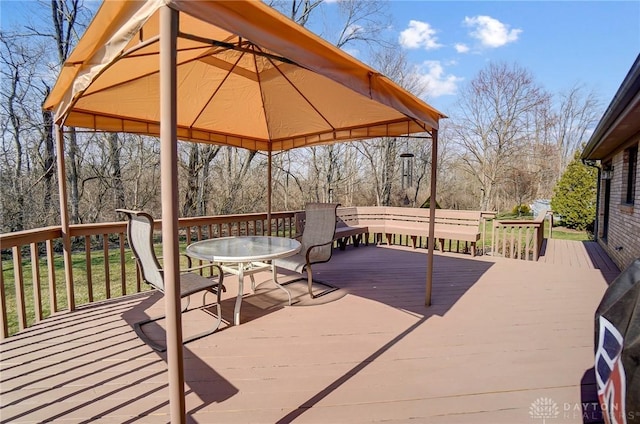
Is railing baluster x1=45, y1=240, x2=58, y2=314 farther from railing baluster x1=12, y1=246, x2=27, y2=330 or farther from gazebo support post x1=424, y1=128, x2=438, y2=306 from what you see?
gazebo support post x1=424, y1=128, x2=438, y2=306

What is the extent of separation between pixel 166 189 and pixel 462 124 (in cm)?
1778

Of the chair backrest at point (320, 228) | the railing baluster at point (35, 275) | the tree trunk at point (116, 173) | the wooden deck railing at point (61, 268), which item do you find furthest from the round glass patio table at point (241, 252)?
the tree trunk at point (116, 173)

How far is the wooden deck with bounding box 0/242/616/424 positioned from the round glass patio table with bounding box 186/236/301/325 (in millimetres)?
428

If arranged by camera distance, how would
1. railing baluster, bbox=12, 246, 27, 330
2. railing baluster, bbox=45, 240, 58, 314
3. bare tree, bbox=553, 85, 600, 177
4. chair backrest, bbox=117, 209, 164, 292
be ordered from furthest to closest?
bare tree, bbox=553, 85, 600, 177, railing baluster, bbox=45, 240, 58, 314, railing baluster, bbox=12, 246, 27, 330, chair backrest, bbox=117, 209, 164, 292

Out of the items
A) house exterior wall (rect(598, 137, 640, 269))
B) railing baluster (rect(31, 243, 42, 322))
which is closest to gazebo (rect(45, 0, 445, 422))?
railing baluster (rect(31, 243, 42, 322))

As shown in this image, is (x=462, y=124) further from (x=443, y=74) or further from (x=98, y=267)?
(x=98, y=267)

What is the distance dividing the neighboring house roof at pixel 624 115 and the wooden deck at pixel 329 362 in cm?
216

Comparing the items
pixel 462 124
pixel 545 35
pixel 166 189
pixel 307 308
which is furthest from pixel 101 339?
pixel 462 124

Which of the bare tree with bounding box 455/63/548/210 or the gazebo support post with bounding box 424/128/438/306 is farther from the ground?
the bare tree with bounding box 455/63/548/210

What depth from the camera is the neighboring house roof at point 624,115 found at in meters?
2.75
